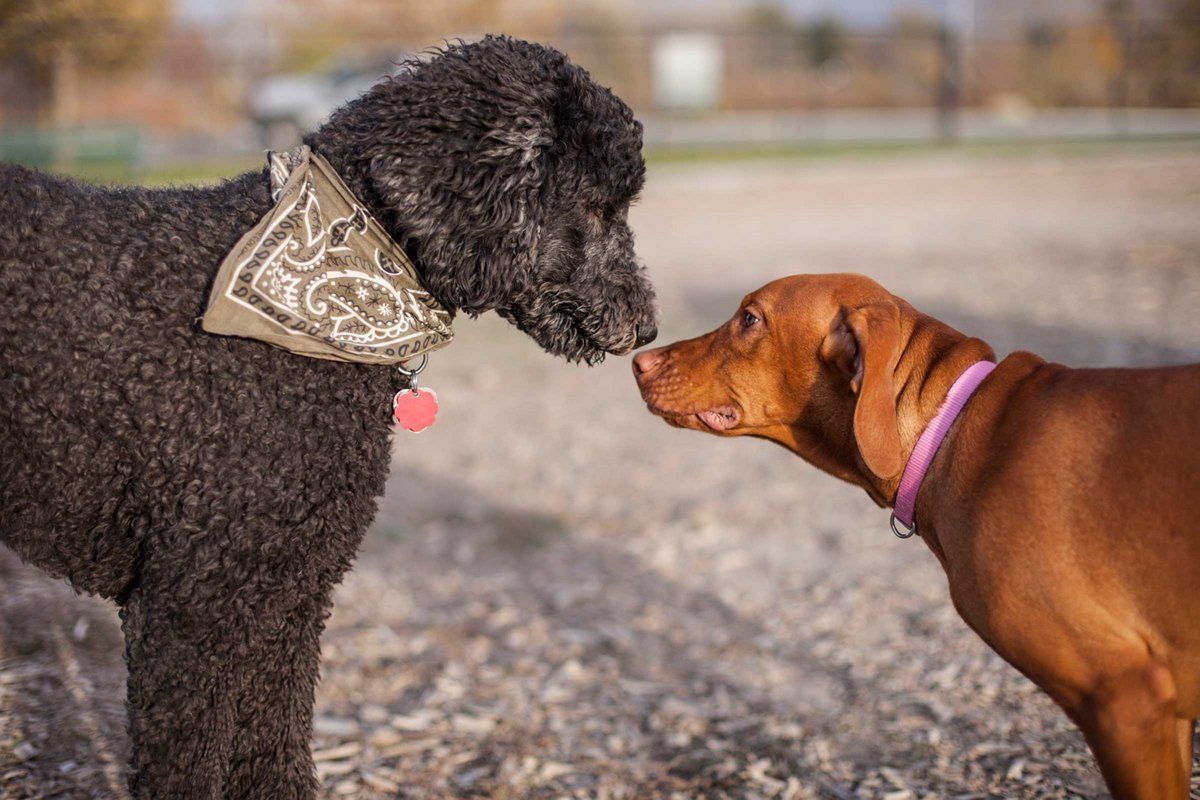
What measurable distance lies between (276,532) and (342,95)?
905 inches

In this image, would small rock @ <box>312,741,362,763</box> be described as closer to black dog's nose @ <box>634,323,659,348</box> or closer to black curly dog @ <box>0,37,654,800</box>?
black curly dog @ <box>0,37,654,800</box>

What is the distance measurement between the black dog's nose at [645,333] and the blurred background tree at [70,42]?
1575cm

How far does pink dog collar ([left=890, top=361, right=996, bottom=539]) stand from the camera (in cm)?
306

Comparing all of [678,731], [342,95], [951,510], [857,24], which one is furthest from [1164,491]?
[857,24]

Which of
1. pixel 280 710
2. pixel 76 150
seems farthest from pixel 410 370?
pixel 76 150

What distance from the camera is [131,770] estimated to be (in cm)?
280

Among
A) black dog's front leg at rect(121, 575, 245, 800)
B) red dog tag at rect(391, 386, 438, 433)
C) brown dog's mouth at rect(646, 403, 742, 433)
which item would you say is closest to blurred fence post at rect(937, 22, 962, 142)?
brown dog's mouth at rect(646, 403, 742, 433)

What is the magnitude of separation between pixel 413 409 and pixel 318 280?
1.40ft

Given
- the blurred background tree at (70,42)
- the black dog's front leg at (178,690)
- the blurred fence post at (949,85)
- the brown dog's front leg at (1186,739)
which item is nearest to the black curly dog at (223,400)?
the black dog's front leg at (178,690)

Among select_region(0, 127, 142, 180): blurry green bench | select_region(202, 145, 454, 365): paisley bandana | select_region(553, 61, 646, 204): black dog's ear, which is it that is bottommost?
select_region(202, 145, 454, 365): paisley bandana

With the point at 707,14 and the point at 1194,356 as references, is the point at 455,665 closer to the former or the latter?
the point at 1194,356

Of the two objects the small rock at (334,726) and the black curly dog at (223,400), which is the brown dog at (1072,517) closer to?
the black curly dog at (223,400)

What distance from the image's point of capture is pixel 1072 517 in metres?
2.70

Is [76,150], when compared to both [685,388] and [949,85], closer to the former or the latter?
[685,388]
